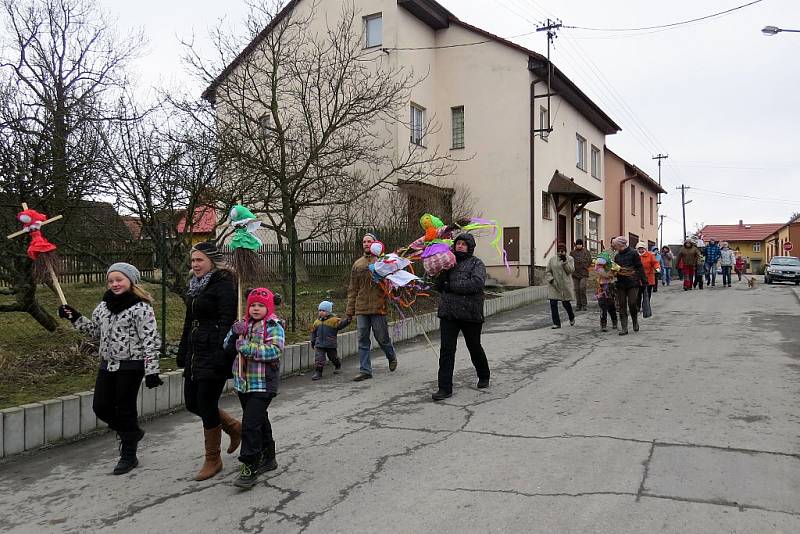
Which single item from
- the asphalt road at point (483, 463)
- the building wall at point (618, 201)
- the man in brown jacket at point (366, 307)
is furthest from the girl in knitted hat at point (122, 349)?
the building wall at point (618, 201)

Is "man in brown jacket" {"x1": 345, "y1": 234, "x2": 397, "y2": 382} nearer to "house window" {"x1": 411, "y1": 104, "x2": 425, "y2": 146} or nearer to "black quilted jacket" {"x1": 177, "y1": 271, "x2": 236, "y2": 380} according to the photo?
"black quilted jacket" {"x1": 177, "y1": 271, "x2": 236, "y2": 380}

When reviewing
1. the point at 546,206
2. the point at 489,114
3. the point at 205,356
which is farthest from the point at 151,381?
the point at 546,206

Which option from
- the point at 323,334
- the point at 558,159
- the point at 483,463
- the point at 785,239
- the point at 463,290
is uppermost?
the point at 558,159

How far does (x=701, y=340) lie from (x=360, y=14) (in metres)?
15.9

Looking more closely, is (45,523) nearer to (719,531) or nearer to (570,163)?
(719,531)

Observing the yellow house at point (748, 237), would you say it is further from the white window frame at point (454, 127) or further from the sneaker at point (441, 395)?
the sneaker at point (441, 395)

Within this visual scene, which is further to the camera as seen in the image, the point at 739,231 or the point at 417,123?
the point at 739,231

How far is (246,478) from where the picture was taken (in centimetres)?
423

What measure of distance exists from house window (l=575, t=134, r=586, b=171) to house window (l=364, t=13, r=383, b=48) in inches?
428

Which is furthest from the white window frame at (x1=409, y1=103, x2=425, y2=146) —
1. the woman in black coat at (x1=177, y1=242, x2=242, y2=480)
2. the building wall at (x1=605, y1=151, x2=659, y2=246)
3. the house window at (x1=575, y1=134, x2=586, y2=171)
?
the woman in black coat at (x1=177, y1=242, x2=242, y2=480)

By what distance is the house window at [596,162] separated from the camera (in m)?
30.3

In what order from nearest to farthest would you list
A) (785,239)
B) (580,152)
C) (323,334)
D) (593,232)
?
1. (323,334)
2. (580,152)
3. (593,232)
4. (785,239)

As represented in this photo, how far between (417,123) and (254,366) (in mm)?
18668

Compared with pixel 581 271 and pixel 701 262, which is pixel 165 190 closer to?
pixel 581 271
